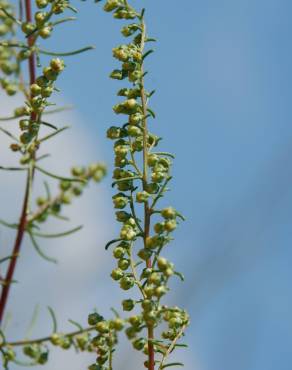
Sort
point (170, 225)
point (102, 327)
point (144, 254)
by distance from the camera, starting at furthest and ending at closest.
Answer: point (144, 254) < point (170, 225) < point (102, 327)

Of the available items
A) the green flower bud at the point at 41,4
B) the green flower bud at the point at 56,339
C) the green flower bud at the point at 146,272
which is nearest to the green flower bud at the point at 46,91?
the green flower bud at the point at 41,4

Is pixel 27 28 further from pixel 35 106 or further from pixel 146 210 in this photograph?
pixel 146 210

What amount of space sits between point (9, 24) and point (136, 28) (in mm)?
892

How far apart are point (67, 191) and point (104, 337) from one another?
0.56 meters

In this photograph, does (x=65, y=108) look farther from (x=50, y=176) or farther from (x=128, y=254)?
(x=128, y=254)

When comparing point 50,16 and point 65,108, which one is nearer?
point 65,108

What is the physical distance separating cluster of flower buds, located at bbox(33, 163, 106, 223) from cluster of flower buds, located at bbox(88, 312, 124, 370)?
30cm

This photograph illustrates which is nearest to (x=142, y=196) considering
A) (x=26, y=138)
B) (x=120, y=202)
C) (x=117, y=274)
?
(x=120, y=202)

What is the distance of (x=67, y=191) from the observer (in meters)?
1.78

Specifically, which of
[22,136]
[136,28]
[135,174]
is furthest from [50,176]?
[136,28]

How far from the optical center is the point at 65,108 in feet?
5.99

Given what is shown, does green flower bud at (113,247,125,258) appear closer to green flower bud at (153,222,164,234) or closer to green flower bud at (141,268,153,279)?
green flower bud at (141,268,153,279)

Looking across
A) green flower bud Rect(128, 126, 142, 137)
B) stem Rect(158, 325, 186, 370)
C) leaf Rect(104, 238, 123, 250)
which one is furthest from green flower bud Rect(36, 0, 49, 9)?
stem Rect(158, 325, 186, 370)

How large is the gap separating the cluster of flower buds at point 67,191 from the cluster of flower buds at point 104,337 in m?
0.30
